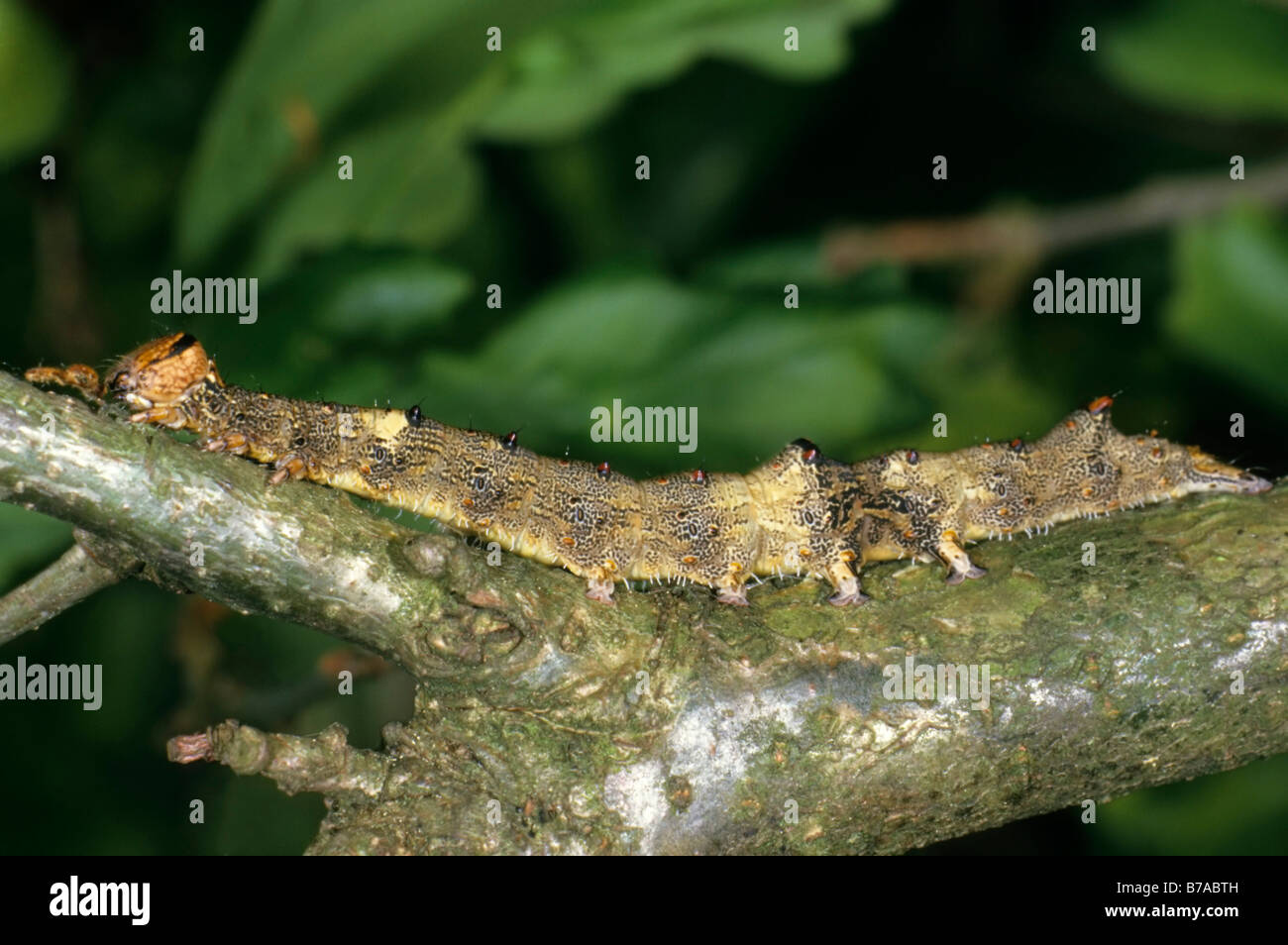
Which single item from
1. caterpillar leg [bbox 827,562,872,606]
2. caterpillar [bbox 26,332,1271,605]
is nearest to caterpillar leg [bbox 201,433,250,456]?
caterpillar [bbox 26,332,1271,605]

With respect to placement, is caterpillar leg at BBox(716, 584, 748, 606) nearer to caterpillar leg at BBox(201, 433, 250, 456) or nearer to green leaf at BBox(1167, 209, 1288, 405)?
caterpillar leg at BBox(201, 433, 250, 456)

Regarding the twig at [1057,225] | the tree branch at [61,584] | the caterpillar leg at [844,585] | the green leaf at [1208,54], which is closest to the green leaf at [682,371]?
the twig at [1057,225]

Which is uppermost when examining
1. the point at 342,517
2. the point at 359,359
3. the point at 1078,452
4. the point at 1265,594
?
the point at 359,359

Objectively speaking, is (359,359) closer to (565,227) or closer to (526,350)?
(526,350)

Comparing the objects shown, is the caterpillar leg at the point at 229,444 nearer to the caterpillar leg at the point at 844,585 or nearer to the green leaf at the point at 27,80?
the caterpillar leg at the point at 844,585

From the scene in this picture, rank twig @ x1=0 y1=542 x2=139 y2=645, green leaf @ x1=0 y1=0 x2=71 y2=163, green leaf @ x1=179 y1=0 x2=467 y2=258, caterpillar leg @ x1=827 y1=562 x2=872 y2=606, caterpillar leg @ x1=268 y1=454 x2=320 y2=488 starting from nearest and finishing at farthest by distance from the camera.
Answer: twig @ x1=0 y1=542 x2=139 y2=645, caterpillar leg @ x1=268 y1=454 x2=320 y2=488, caterpillar leg @ x1=827 y1=562 x2=872 y2=606, green leaf @ x1=0 y1=0 x2=71 y2=163, green leaf @ x1=179 y1=0 x2=467 y2=258

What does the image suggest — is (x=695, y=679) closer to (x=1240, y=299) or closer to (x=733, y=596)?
(x=733, y=596)
